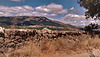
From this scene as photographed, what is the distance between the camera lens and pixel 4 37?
5.19 m

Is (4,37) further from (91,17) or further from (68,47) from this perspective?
(91,17)

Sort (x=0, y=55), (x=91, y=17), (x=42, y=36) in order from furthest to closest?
(x=91, y=17) < (x=42, y=36) < (x=0, y=55)

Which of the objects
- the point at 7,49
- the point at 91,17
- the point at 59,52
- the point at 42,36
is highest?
the point at 91,17

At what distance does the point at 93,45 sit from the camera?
6961 mm

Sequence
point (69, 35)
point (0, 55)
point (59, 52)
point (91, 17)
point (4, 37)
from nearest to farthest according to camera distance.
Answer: point (0, 55) → point (4, 37) → point (59, 52) → point (69, 35) → point (91, 17)

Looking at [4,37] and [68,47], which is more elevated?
[4,37]

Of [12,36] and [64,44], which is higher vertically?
[12,36]

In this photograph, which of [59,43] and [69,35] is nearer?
[59,43]

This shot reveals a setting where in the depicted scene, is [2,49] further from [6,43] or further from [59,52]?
[59,52]

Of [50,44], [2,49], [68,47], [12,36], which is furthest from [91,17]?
[2,49]

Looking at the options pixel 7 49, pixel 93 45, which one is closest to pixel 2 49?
pixel 7 49

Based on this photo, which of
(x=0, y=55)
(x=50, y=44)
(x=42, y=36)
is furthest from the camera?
(x=42, y=36)

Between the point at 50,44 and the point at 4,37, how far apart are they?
2737 mm

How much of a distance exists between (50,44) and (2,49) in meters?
2.76
